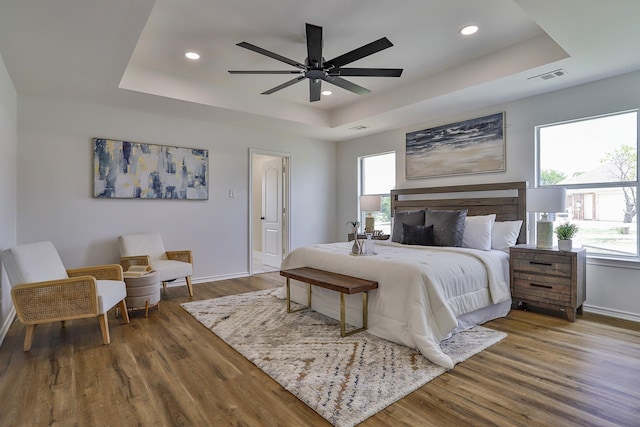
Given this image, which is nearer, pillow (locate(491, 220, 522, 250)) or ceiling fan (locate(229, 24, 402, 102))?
ceiling fan (locate(229, 24, 402, 102))

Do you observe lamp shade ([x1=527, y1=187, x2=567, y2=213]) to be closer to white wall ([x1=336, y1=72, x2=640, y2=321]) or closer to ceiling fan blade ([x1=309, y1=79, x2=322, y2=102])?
white wall ([x1=336, y1=72, x2=640, y2=321])

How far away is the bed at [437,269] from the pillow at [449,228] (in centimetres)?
1

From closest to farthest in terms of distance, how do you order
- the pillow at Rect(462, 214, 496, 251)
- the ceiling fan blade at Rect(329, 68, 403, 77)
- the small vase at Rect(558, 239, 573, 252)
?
the ceiling fan blade at Rect(329, 68, 403, 77) < the small vase at Rect(558, 239, 573, 252) < the pillow at Rect(462, 214, 496, 251)

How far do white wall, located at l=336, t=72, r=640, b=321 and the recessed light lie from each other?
1508mm

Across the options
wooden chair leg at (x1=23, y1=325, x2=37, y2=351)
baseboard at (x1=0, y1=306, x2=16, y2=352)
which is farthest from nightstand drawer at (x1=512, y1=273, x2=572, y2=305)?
baseboard at (x1=0, y1=306, x2=16, y2=352)

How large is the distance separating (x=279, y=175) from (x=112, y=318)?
3.60m

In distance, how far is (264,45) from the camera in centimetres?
340

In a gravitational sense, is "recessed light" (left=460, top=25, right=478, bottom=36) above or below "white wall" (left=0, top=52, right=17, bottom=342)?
above

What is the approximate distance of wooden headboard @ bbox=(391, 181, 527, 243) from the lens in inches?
160

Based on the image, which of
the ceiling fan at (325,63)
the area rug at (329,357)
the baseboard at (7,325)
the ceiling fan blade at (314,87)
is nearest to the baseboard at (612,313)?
the area rug at (329,357)

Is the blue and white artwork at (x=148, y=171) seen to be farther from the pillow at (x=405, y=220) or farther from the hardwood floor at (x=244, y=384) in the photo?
the pillow at (x=405, y=220)

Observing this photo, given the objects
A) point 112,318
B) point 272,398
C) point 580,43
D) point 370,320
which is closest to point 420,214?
point 370,320

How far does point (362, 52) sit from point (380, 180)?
350 cm

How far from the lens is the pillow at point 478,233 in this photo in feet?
12.7
